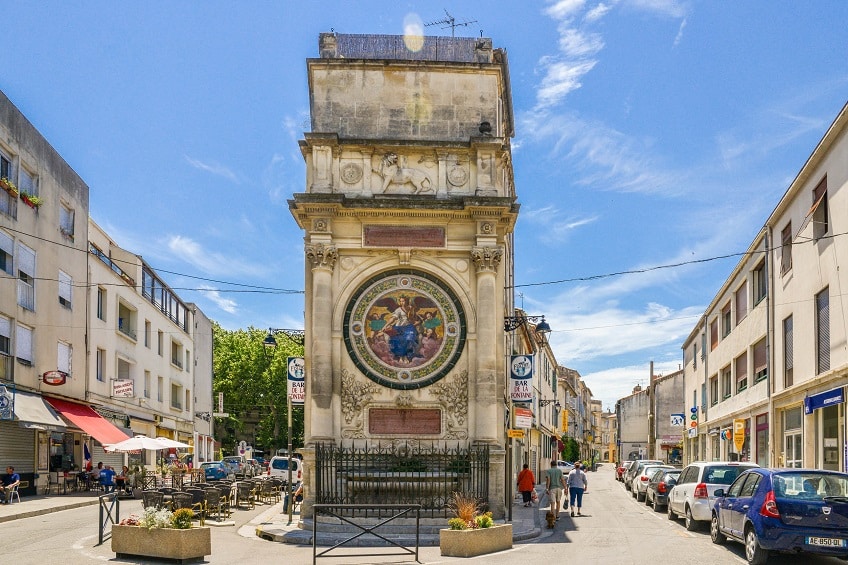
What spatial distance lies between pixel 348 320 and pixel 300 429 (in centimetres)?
4777

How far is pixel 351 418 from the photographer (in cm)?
2162

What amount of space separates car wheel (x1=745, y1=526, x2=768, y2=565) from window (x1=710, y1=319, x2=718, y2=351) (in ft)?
101

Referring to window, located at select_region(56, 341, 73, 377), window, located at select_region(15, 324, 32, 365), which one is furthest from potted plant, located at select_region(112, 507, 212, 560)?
window, located at select_region(56, 341, 73, 377)

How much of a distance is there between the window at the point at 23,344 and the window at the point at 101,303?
7728mm

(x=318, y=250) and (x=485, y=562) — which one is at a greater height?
(x=318, y=250)

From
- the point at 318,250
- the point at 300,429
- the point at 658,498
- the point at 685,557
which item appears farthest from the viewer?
the point at 300,429

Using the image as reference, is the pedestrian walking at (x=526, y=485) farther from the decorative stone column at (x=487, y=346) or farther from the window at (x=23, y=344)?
the window at (x=23, y=344)

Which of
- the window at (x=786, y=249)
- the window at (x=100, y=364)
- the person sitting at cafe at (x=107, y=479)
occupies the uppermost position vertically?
the window at (x=786, y=249)

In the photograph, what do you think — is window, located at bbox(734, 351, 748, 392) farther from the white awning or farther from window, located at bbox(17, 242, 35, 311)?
window, located at bbox(17, 242, 35, 311)

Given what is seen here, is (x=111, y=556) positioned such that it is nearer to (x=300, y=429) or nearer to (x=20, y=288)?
(x=20, y=288)

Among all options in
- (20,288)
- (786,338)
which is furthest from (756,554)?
(20,288)

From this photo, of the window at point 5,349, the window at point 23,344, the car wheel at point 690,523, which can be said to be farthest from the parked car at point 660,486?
the window at point 23,344

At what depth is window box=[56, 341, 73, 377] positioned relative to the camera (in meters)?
33.5

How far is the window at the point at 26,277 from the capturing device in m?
30.4
